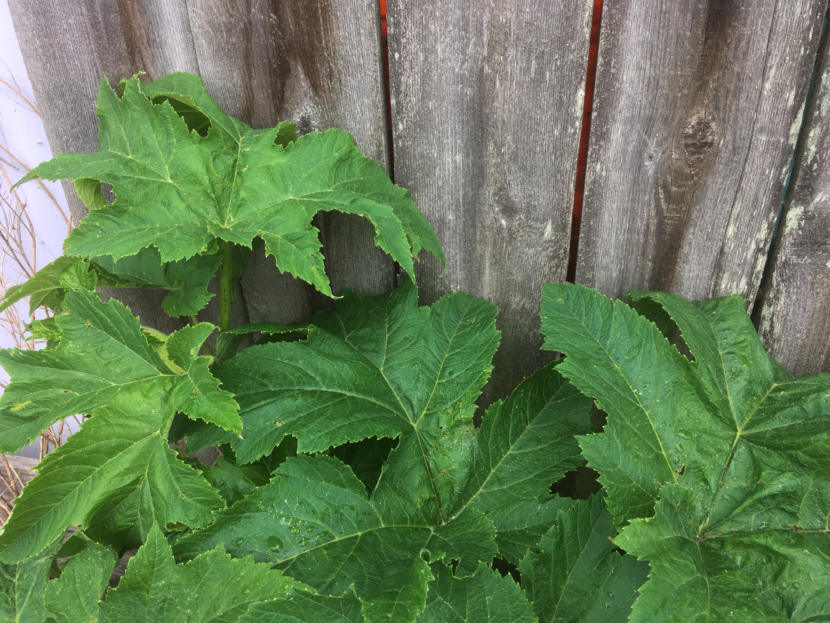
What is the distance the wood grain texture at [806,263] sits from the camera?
3.77 ft

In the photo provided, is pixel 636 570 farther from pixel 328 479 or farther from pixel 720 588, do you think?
pixel 328 479

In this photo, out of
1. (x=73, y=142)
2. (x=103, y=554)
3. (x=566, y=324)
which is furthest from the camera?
(x=73, y=142)

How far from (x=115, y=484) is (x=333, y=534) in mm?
379

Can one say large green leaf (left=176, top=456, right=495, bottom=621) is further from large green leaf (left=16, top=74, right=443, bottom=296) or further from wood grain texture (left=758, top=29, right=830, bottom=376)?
wood grain texture (left=758, top=29, right=830, bottom=376)

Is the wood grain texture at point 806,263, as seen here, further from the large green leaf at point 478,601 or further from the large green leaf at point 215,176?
the large green leaf at point 478,601

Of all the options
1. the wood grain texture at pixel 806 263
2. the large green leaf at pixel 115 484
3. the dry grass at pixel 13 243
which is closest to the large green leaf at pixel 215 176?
the large green leaf at pixel 115 484

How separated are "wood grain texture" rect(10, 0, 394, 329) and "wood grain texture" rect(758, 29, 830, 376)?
796 millimetres

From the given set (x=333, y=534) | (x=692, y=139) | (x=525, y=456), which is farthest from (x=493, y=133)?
(x=333, y=534)

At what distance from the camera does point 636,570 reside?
1.13m

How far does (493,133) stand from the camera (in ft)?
4.06

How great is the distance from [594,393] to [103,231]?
0.92m

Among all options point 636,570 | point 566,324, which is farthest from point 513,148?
point 636,570

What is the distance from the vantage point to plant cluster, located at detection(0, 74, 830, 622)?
40.8 inches

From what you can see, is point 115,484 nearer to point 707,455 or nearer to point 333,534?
point 333,534
